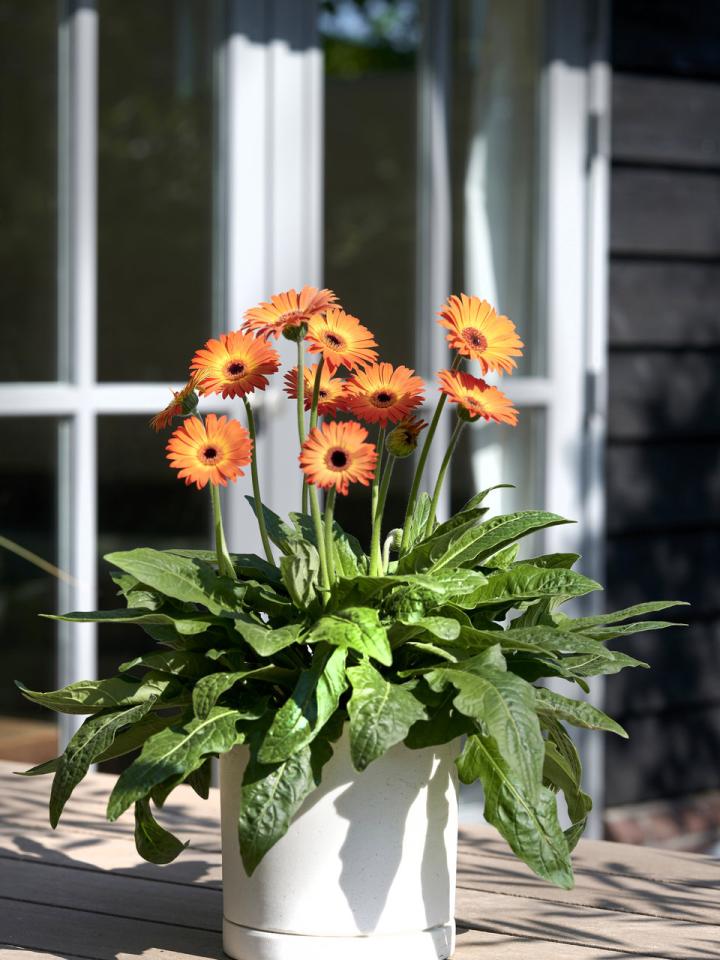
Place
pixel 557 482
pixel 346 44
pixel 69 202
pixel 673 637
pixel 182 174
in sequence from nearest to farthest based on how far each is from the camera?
pixel 69 202
pixel 557 482
pixel 673 637
pixel 182 174
pixel 346 44

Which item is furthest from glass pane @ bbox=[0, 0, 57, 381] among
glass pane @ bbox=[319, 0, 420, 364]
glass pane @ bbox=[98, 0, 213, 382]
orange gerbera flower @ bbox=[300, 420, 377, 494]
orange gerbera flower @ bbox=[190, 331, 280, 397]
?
orange gerbera flower @ bbox=[300, 420, 377, 494]

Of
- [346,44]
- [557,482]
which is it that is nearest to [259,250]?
[557,482]

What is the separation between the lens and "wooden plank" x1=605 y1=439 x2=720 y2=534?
309cm

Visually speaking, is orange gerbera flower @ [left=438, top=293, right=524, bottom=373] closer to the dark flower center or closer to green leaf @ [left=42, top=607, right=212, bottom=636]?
the dark flower center

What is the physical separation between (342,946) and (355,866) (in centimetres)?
7

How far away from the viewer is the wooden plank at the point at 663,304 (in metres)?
3.06

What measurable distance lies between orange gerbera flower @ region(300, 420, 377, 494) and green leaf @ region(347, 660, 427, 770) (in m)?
0.15

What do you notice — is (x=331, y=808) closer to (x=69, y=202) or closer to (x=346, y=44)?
(x=69, y=202)

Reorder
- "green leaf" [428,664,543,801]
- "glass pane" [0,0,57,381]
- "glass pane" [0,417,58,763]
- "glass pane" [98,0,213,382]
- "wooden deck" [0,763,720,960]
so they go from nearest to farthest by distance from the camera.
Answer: "green leaf" [428,664,543,801], "wooden deck" [0,763,720,960], "glass pane" [0,417,58,763], "glass pane" [0,0,57,381], "glass pane" [98,0,213,382]

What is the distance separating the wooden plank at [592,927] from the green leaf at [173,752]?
1.35ft

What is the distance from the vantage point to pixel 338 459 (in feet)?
3.40

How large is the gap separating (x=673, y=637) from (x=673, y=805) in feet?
1.31

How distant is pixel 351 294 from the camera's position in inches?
301

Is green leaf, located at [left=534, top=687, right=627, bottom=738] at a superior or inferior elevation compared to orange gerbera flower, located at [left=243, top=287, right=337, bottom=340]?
inferior
